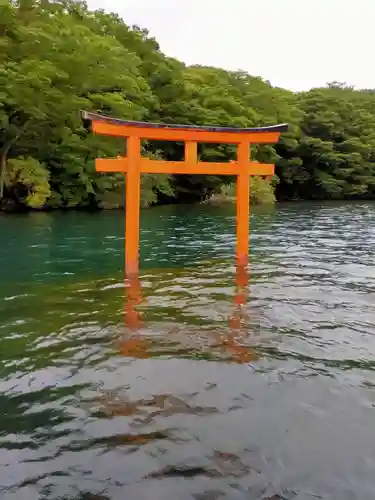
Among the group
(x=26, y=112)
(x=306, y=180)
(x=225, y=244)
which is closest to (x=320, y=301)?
(x=225, y=244)

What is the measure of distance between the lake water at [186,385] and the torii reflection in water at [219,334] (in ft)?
0.08

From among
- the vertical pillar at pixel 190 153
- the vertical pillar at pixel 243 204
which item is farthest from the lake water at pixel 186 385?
the vertical pillar at pixel 190 153

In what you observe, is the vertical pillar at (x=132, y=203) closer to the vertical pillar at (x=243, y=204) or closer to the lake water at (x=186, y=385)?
the lake water at (x=186, y=385)

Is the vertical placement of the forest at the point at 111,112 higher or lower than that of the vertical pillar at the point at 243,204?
higher

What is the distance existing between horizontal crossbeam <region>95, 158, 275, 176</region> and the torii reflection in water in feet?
7.11

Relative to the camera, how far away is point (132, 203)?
28.9ft

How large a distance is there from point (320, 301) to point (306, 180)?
32.1 meters

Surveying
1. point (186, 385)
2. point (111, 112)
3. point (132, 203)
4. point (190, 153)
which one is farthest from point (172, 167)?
point (111, 112)

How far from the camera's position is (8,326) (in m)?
A: 5.76

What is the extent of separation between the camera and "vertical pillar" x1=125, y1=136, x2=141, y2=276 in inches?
340

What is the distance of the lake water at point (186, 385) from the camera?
296cm

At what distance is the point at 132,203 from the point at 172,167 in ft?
3.13

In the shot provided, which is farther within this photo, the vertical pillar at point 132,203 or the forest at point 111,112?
the forest at point 111,112

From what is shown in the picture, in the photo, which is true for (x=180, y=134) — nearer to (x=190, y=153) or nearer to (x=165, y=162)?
(x=190, y=153)
